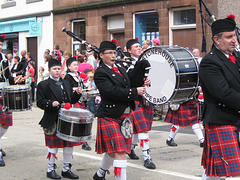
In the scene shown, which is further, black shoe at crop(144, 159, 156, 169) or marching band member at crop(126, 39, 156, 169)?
marching band member at crop(126, 39, 156, 169)

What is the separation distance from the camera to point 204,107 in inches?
156

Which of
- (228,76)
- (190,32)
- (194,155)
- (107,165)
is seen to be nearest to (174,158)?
(194,155)

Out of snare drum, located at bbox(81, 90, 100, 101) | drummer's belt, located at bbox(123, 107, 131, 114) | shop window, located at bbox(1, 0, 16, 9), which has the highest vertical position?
shop window, located at bbox(1, 0, 16, 9)

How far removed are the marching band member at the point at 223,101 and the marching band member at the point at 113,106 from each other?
0.94m

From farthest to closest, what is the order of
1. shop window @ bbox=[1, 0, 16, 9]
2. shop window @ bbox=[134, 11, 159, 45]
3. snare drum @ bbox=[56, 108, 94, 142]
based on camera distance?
shop window @ bbox=[1, 0, 16, 9] → shop window @ bbox=[134, 11, 159, 45] → snare drum @ bbox=[56, 108, 94, 142]

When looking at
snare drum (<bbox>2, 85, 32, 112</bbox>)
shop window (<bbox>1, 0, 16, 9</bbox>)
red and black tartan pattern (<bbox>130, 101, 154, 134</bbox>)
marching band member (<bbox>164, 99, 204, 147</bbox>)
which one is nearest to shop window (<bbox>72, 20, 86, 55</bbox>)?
shop window (<bbox>1, 0, 16, 9</bbox>)

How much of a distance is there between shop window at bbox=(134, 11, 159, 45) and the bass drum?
9262mm

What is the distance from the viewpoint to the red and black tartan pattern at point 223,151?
3.72 meters

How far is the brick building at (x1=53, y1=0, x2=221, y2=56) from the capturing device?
13.7 metres

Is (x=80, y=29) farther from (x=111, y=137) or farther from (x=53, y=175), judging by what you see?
(x=111, y=137)

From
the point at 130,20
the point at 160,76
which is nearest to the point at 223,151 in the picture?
the point at 160,76

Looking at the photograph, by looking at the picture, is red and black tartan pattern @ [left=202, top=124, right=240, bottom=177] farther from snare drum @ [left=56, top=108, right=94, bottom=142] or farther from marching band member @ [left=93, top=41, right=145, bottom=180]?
snare drum @ [left=56, top=108, right=94, bottom=142]

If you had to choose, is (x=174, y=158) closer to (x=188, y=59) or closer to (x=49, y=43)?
(x=188, y=59)

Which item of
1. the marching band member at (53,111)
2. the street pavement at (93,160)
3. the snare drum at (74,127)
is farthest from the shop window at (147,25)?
the snare drum at (74,127)
